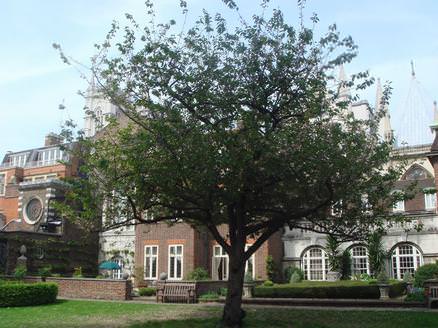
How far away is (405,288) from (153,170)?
20241 mm

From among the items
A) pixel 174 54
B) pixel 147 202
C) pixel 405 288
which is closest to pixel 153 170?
pixel 147 202

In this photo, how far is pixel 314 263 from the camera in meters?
35.5

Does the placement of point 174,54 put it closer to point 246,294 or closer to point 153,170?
point 153,170

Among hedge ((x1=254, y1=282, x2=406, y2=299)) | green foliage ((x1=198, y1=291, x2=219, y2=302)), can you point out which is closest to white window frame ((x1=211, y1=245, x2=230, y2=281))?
hedge ((x1=254, y1=282, x2=406, y2=299))

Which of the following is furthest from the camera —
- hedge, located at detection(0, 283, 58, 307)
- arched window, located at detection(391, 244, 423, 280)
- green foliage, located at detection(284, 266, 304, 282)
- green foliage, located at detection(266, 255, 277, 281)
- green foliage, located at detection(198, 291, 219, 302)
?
green foliage, located at detection(284, 266, 304, 282)

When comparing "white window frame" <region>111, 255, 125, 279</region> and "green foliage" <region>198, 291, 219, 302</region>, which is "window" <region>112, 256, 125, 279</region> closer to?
"white window frame" <region>111, 255, 125, 279</region>

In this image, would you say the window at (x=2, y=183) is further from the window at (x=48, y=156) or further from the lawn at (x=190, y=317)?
the lawn at (x=190, y=317)

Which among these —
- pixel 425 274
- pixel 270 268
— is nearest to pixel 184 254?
pixel 270 268

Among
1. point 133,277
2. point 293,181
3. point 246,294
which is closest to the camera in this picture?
point 293,181

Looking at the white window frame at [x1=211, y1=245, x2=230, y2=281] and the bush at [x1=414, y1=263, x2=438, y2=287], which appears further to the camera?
the white window frame at [x1=211, y1=245, x2=230, y2=281]

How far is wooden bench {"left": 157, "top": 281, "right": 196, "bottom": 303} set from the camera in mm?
23484

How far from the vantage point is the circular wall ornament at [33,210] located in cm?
4497

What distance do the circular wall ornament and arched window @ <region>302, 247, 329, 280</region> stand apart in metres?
23.2

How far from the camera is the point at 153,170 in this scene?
14375mm
